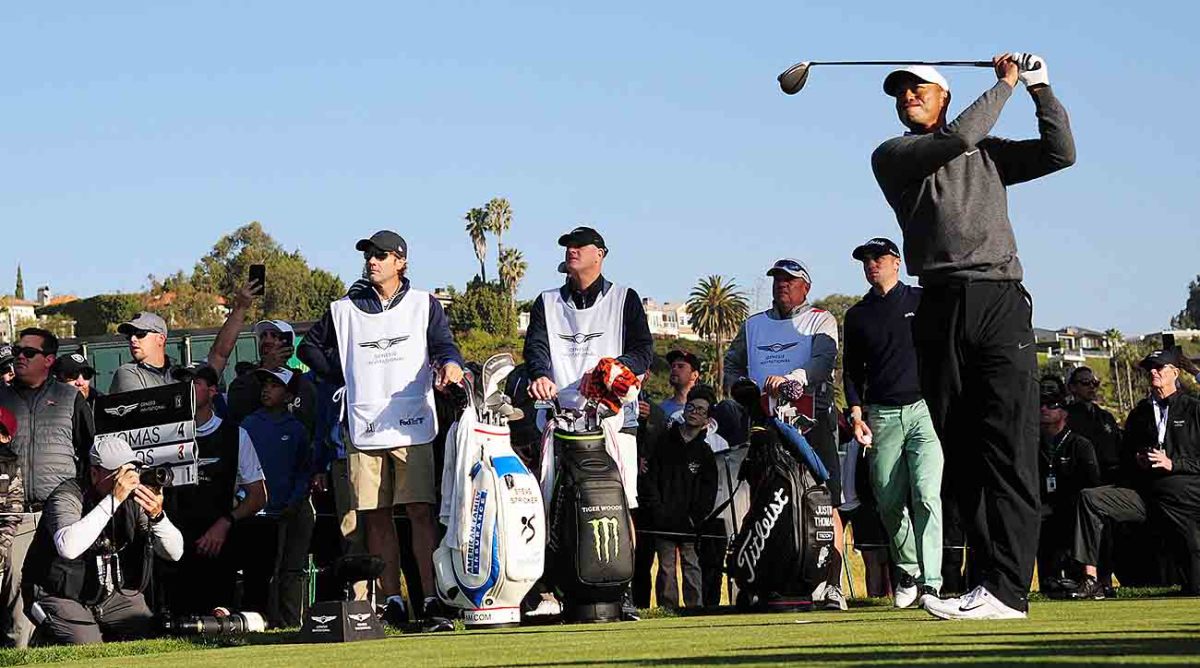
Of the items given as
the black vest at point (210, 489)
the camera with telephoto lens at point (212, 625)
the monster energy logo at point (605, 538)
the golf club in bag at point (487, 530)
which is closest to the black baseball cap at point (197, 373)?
the black vest at point (210, 489)

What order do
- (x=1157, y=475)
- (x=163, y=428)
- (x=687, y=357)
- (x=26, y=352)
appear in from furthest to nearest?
(x=687, y=357) → (x=1157, y=475) → (x=26, y=352) → (x=163, y=428)

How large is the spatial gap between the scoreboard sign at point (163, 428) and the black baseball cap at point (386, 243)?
4.38 ft

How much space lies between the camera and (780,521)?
1053cm

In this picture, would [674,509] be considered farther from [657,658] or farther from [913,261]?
[657,658]

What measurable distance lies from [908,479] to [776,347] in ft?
5.92

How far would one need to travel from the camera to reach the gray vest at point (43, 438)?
1058 cm

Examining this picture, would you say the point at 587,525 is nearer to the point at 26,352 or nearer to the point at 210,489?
the point at 210,489

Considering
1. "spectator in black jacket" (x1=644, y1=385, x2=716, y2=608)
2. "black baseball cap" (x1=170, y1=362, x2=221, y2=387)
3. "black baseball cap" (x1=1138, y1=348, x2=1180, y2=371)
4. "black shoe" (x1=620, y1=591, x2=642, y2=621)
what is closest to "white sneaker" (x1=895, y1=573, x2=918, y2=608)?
"black shoe" (x1=620, y1=591, x2=642, y2=621)

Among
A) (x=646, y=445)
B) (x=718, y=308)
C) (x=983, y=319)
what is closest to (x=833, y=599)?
(x=646, y=445)

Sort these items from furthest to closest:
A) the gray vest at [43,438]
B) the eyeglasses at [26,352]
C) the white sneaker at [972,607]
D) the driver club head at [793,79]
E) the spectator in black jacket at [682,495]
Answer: the spectator in black jacket at [682,495]
the eyeglasses at [26,352]
the gray vest at [43,438]
the driver club head at [793,79]
the white sneaker at [972,607]

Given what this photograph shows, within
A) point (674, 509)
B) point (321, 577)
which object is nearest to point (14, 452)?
point (321, 577)

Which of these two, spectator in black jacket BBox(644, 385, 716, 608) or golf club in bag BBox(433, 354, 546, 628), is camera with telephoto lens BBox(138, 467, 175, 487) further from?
spectator in black jacket BBox(644, 385, 716, 608)

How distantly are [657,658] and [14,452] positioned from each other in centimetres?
615

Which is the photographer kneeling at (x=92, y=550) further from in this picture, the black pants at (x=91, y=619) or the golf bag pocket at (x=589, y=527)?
the golf bag pocket at (x=589, y=527)
